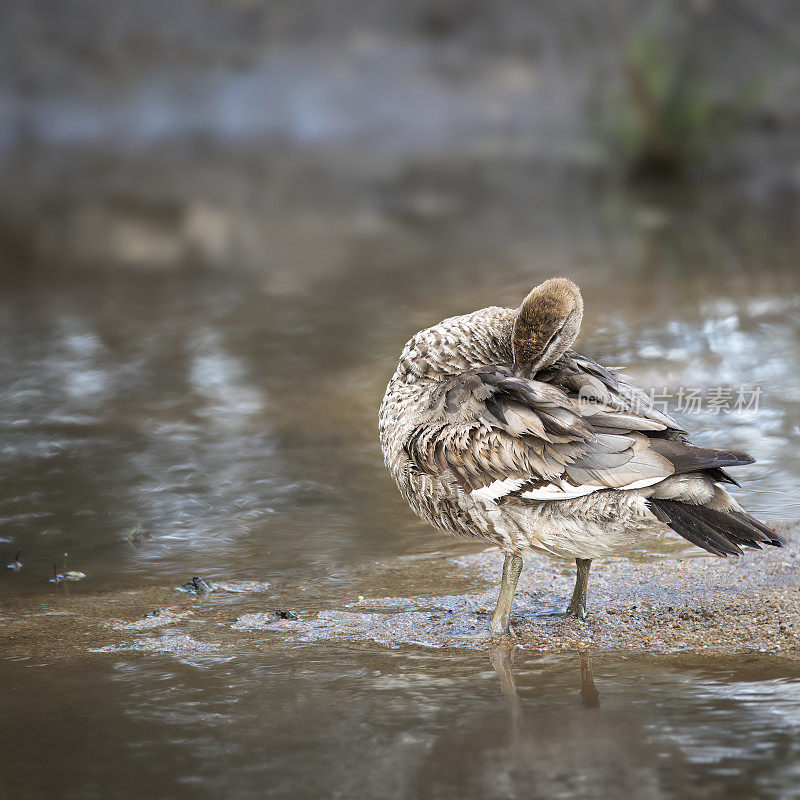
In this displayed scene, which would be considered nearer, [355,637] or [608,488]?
[608,488]

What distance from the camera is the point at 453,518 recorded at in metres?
4.38

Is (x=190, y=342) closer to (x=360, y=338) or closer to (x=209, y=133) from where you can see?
(x=360, y=338)

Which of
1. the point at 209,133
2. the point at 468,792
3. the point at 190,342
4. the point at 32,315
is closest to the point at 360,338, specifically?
the point at 190,342

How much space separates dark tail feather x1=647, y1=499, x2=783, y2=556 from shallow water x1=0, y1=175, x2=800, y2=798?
0.45m

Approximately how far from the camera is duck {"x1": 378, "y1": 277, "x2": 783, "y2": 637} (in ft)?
12.7

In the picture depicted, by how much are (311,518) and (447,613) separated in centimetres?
144

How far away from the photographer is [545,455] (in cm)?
406

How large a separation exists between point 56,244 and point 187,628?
1073 centimetres

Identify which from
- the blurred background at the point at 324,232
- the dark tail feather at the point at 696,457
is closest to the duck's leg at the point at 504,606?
the dark tail feather at the point at 696,457

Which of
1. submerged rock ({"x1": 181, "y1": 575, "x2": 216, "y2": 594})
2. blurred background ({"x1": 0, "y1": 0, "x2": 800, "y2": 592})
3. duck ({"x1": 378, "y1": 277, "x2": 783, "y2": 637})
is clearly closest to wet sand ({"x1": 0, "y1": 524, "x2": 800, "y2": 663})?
submerged rock ({"x1": 181, "y1": 575, "x2": 216, "y2": 594})

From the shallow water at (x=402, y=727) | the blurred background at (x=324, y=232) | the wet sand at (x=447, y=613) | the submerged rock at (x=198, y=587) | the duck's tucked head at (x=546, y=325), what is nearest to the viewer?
the shallow water at (x=402, y=727)

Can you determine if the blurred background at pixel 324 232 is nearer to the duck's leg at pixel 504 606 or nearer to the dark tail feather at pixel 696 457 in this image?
the duck's leg at pixel 504 606

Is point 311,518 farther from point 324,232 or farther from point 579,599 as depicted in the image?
point 324,232

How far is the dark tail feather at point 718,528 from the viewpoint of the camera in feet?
12.2
